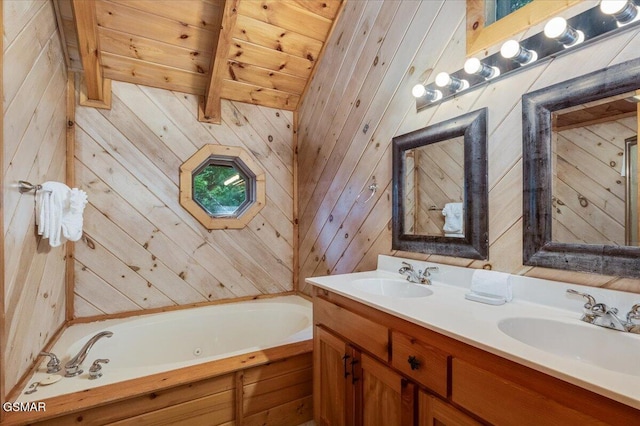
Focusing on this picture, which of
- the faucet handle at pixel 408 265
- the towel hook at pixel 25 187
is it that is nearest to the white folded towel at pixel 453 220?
the faucet handle at pixel 408 265

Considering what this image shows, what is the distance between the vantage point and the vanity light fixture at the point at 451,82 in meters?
1.61

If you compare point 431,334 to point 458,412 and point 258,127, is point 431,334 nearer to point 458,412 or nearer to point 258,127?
point 458,412

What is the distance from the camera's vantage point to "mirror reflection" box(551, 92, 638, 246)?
1.09 meters

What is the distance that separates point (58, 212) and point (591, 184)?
8.04 ft

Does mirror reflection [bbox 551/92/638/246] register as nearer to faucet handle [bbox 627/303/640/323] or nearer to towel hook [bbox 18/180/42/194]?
faucet handle [bbox 627/303/640/323]

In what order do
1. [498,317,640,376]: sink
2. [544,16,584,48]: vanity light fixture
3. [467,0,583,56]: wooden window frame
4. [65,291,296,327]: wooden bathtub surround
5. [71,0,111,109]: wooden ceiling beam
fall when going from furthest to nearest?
[65,291,296,327]: wooden bathtub surround
[71,0,111,109]: wooden ceiling beam
[467,0,583,56]: wooden window frame
[544,16,584,48]: vanity light fixture
[498,317,640,376]: sink

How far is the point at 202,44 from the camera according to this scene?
98.7 inches

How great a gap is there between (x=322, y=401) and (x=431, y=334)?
920 millimetres

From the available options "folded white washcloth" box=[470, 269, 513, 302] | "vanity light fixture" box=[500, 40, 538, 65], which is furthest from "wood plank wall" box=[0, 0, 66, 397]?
"vanity light fixture" box=[500, 40, 538, 65]

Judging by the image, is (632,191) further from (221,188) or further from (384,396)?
(221,188)

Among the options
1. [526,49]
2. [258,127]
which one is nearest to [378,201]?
[526,49]

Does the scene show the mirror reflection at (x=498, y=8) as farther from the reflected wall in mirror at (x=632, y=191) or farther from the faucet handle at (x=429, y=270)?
the faucet handle at (x=429, y=270)

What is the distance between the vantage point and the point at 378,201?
2166 millimetres

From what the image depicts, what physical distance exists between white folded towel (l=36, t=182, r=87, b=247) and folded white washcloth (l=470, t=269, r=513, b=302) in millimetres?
2059
